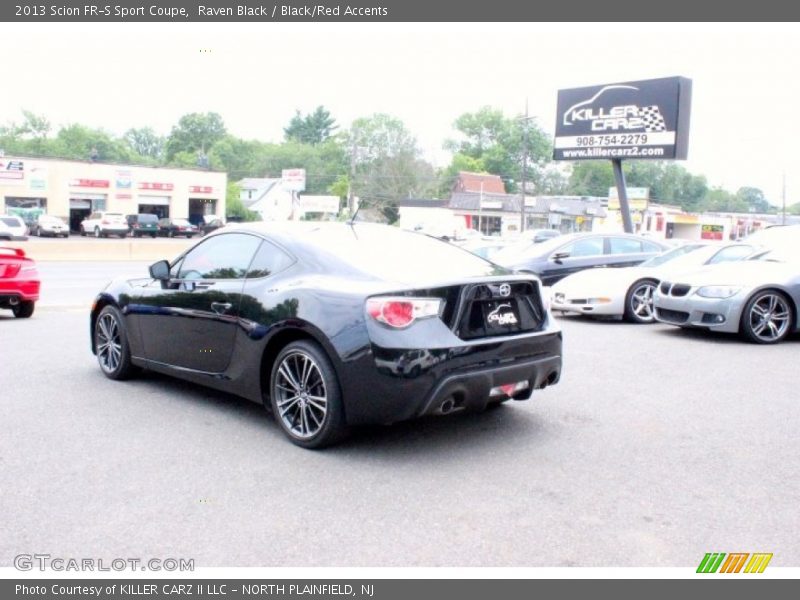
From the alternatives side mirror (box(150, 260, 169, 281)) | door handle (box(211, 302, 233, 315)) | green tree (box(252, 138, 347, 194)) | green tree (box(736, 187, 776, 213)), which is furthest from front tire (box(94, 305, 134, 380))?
green tree (box(736, 187, 776, 213))

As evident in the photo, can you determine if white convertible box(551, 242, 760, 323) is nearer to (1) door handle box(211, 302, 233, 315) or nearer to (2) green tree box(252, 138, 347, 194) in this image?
(1) door handle box(211, 302, 233, 315)

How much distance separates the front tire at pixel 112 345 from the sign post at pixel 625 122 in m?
19.6

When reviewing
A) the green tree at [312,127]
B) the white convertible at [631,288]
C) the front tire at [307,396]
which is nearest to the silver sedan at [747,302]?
the white convertible at [631,288]

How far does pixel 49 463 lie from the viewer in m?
4.80

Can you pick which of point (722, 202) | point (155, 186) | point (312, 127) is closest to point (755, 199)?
point (722, 202)

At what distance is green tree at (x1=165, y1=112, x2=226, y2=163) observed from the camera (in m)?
126

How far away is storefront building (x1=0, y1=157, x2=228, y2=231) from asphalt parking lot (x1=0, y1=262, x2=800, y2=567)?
52358 mm

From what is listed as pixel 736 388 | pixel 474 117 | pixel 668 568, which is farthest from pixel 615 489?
pixel 474 117

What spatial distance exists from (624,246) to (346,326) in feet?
35.9

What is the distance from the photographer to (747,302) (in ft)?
31.6

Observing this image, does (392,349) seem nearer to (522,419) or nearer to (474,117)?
(522,419)

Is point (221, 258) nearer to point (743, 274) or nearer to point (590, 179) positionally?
point (743, 274)

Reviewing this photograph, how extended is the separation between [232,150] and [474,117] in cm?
3656

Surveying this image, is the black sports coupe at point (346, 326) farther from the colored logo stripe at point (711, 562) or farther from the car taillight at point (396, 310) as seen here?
the colored logo stripe at point (711, 562)
